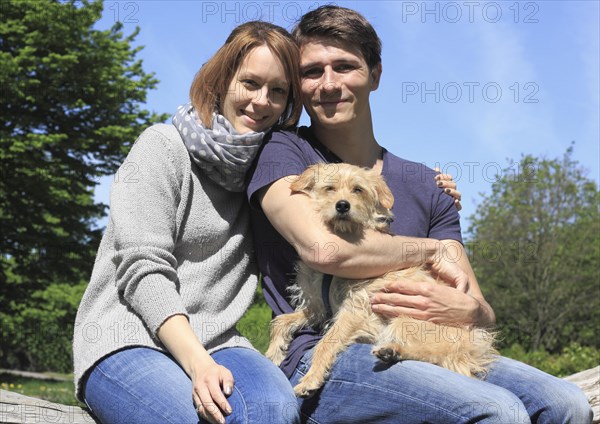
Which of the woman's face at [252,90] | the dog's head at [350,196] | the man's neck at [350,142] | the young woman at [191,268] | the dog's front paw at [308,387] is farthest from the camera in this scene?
the man's neck at [350,142]

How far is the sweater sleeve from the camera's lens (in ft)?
9.50

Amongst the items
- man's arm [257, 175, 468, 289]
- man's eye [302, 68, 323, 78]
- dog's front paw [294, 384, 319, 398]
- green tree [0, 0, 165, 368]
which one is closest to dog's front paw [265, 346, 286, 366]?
dog's front paw [294, 384, 319, 398]

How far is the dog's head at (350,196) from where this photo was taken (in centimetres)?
375

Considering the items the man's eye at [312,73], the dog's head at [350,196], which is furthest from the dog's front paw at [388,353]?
the man's eye at [312,73]

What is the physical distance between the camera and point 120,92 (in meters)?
19.8

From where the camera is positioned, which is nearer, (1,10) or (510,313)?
(1,10)

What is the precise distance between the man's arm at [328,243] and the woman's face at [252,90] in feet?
1.53

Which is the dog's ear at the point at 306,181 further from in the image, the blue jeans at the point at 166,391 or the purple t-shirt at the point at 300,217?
the blue jeans at the point at 166,391

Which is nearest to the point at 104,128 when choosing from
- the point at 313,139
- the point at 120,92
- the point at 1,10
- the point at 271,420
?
the point at 120,92

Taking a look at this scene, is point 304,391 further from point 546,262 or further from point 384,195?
point 546,262

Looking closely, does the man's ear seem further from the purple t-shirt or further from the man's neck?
the purple t-shirt

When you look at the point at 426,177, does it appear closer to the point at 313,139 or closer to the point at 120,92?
the point at 313,139

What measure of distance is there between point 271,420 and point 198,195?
4.11 ft

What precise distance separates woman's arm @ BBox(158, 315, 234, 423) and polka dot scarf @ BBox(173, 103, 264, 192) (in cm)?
84
